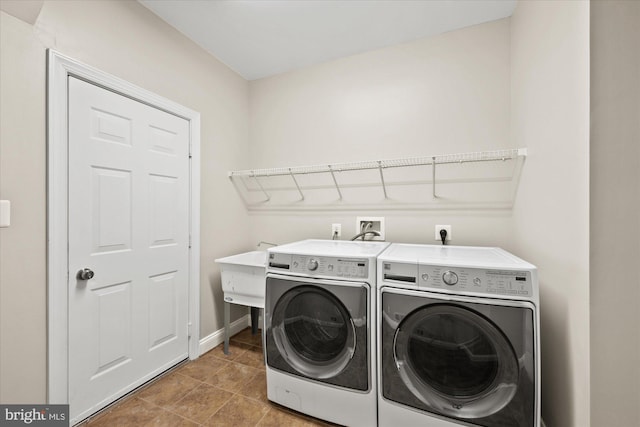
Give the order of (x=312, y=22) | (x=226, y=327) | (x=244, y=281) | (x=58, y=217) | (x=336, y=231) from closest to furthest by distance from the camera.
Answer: (x=58, y=217)
(x=312, y=22)
(x=244, y=281)
(x=226, y=327)
(x=336, y=231)

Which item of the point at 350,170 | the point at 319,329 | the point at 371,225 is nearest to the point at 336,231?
the point at 371,225

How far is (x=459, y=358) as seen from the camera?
1190 millimetres

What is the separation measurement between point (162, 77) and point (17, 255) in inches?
54.1

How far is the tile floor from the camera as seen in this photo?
1.46 metres

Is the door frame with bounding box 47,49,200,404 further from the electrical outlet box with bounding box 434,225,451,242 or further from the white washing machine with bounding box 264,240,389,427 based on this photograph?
the electrical outlet box with bounding box 434,225,451,242

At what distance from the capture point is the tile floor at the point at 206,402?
1456 millimetres

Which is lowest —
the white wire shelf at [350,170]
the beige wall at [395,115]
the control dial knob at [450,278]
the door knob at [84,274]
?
the door knob at [84,274]

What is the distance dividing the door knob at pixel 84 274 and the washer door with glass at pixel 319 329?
98cm

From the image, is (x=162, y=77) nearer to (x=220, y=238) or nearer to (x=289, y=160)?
(x=289, y=160)

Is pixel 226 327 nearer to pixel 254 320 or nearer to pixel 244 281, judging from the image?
pixel 254 320

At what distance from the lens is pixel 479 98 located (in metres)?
1.90

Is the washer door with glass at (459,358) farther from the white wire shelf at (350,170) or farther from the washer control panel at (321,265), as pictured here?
the white wire shelf at (350,170)

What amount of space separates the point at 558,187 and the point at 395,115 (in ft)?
4.18

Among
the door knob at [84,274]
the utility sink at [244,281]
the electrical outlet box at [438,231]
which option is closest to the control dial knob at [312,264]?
the utility sink at [244,281]
